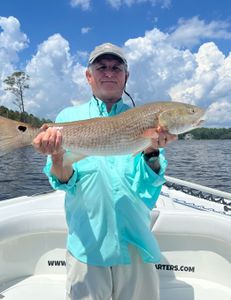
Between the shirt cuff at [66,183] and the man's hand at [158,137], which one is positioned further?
the man's hand at [158,137]

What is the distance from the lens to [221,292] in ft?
15.1

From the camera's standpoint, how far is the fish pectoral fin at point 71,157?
9.95 ft

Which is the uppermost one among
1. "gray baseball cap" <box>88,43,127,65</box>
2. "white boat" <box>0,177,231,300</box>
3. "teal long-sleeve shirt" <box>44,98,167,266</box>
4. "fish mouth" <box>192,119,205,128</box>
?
"gray baseball cap" <box>88,43,127,65</box>

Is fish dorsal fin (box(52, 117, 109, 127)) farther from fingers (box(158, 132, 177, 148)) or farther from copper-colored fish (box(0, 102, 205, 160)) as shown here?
fingers (box(158, 132, 177, 148))

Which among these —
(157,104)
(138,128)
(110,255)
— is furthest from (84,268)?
(157,104)

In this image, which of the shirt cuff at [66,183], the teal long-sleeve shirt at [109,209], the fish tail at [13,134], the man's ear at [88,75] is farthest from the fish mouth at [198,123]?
the fish tail at [13,134]

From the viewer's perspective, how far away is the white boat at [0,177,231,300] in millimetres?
4562

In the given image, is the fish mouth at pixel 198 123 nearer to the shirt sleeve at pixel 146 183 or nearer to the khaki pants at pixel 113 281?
the shirt sleeve at pixel 146 183

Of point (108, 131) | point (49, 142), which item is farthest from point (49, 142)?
point (108, 131)

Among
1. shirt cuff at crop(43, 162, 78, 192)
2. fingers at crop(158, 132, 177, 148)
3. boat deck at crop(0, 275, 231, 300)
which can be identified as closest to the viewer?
shirt cuff at crop(43, 162, 78, 192)

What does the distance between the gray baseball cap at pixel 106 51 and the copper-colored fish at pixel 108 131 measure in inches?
18.9

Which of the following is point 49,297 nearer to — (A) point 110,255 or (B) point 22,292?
(B) point 22,292

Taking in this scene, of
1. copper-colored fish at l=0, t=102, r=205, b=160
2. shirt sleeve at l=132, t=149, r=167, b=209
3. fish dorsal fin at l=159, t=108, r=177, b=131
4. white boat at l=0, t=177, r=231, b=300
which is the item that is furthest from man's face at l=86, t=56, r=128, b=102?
white boat at l=0, t=177, r=231, b=300

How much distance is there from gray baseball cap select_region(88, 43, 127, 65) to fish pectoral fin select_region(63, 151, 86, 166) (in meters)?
0.81
